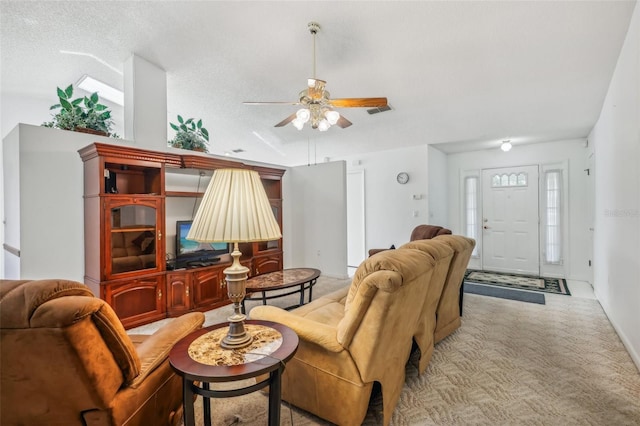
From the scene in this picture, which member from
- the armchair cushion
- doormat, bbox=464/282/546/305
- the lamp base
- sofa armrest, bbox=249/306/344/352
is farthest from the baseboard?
the lamp base

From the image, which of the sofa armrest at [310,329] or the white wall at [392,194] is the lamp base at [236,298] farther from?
the white wall at [392,194]

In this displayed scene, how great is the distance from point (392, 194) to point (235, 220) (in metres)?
4.90

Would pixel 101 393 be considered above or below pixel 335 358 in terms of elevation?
above

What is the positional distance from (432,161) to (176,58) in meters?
4.46

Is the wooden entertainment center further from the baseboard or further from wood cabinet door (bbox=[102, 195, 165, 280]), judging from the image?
the baseboard

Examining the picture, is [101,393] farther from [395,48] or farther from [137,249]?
[395,48]

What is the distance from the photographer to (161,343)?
1.47 meters

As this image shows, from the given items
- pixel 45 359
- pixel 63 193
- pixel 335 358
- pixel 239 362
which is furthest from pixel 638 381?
pixel 63 193

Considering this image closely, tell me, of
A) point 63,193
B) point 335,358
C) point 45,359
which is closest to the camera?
point 45,359

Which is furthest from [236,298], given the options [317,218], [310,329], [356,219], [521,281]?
[521,281]

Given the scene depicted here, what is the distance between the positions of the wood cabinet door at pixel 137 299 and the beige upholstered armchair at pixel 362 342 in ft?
6.55

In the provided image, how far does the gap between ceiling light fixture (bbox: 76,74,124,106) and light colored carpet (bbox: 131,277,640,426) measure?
431 centimetres

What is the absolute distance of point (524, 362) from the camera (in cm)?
237

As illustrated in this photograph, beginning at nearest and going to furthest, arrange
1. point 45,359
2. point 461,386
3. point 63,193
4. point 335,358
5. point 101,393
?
point 45,359
point 101,393
point 335,358
point 461,386
point 63,193
